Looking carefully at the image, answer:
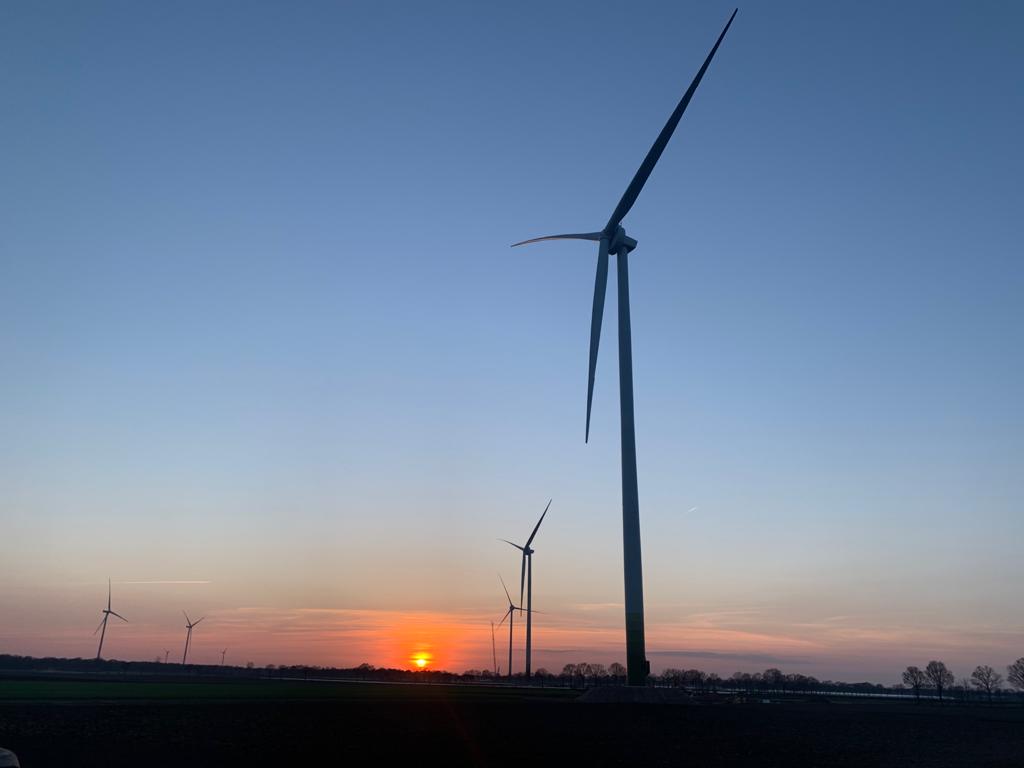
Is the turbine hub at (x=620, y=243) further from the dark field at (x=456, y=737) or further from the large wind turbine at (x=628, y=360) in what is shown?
the dark field at (x=456, y=737)

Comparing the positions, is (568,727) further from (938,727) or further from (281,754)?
(938,727)

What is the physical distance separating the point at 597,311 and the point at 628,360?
7.04 metres

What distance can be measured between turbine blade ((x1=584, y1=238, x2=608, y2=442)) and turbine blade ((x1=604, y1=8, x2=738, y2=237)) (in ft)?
8.82

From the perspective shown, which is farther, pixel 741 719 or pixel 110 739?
pixel 741 719

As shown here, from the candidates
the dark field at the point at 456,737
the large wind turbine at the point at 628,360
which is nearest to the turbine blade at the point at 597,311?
the large wind turbine at the point at 628,360

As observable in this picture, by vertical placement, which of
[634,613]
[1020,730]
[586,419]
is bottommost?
[1020,730]

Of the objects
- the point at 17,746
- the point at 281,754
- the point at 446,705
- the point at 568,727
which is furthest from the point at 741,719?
the point at 17,746

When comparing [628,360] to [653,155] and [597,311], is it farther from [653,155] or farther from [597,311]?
[653,155]

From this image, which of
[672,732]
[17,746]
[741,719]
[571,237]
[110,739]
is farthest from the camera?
[571,237]

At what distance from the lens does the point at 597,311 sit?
6775 centimetres

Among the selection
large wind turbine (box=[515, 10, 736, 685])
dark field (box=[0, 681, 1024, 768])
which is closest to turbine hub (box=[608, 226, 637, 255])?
large wind turbine (box=[515, 10, 736, 685])

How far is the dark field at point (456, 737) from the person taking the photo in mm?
31281

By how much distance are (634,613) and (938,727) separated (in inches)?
→ 812

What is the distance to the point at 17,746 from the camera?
30.7m
